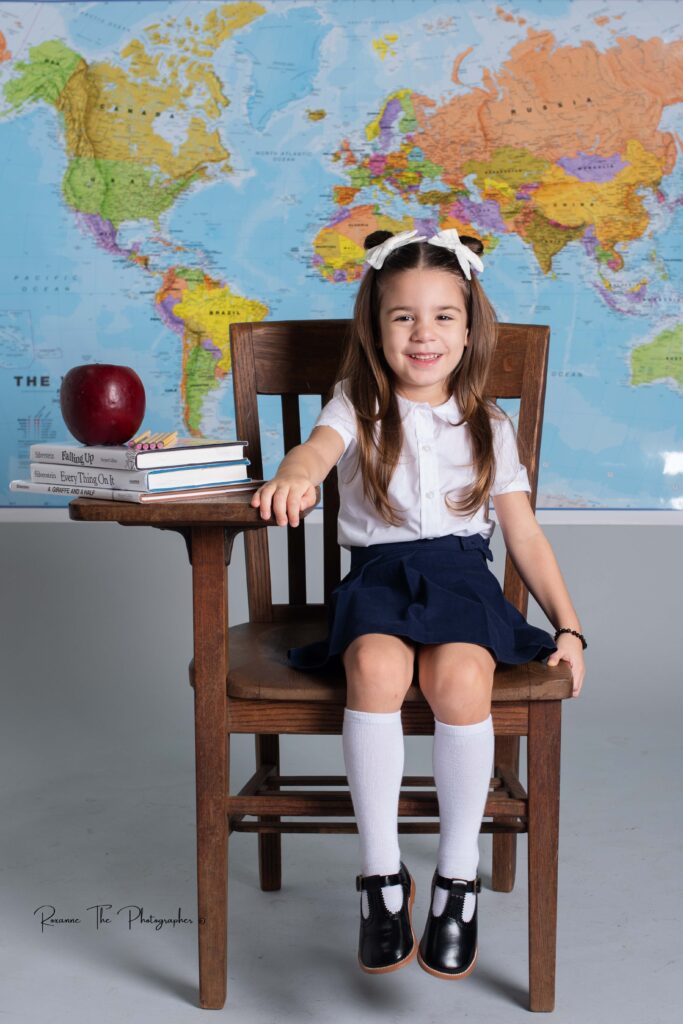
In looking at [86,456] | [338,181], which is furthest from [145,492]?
[338,181]

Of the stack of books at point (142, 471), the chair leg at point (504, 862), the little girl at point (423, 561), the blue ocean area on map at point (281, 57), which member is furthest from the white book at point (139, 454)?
the blue ocean area on map at point (281, 57)

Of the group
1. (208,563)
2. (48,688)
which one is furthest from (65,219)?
(208,563)

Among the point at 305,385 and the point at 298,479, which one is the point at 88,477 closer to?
the point at 298,479

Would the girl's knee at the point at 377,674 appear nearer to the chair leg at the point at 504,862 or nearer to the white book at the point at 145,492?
the white book at the point at 145,492

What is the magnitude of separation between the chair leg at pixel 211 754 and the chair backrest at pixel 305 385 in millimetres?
389

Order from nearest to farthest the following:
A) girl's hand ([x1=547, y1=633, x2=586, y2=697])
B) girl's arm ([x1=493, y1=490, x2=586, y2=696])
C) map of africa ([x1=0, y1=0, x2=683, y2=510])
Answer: girl's hand ([x1=547, y1=633, x2=586, y2=697])
girl's arm ([x1=493, y1=490, x2=586, y2=696])
map of africa ([x1=0, y1=0, x2=683, y2=510])

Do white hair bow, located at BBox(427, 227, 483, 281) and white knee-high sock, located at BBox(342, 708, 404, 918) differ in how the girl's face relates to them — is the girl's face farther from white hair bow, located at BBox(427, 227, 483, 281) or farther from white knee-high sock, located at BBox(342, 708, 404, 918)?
white knee-high sock, located at BBox(342, 708, 404, 918)

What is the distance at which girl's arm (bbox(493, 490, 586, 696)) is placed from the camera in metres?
1.82

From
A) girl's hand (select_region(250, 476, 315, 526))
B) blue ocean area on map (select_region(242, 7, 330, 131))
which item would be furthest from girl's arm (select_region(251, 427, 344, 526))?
blue ocean area on map (select_region(242, 7, 330, 131))

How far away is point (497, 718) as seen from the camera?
1.63 metres

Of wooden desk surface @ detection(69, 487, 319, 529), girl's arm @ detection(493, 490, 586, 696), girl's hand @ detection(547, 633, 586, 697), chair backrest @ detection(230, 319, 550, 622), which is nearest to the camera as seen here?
wooden desk surface @ detection(69, 487, 319, 529)

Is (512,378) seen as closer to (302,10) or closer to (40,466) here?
(40,466)

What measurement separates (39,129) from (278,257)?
0.62 metres

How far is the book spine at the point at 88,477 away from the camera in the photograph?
5.33ft
